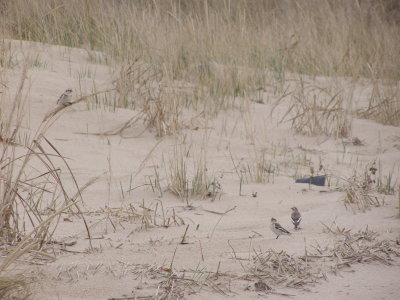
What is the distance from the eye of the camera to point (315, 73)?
796 cm

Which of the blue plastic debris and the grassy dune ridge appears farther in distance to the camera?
the grassy dune ridge

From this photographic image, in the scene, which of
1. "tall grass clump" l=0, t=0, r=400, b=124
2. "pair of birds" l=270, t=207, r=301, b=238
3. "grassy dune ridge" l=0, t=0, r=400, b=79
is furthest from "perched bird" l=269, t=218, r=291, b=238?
"grassy dune ridge" l=0, t=0, r=400, b=79

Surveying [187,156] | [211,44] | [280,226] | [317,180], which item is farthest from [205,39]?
[280,226]

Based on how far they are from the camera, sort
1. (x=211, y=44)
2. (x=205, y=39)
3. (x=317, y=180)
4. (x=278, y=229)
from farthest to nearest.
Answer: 1. (x=205, y=39)
2. (x=211, y=44)
3. (x=317, y=180)
4. (x=278, y=229)

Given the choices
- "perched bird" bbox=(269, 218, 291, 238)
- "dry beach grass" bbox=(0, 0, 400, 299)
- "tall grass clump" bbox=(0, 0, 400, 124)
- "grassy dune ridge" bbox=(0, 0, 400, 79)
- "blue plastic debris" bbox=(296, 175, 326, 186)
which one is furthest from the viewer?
"grassy dune ridge" bbox=(0, 0, 400, 79)

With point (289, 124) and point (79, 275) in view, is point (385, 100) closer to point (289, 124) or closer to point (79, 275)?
point (289, 124)

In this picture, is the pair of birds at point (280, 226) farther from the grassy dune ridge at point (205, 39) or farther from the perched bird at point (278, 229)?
the grassy dune ridge at point (205, 39)

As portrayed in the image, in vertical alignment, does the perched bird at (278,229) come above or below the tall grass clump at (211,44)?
below

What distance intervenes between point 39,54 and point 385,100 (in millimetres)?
3845

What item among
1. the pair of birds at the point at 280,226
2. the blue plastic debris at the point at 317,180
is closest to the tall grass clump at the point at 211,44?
the blue plastic debris at the point at 317,180

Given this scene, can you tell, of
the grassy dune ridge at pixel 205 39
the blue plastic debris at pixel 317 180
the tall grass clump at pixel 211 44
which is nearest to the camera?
the blue plastic debris at pixel 317 180

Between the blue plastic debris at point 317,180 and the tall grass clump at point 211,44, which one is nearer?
the blue plastic debris at point 317,180

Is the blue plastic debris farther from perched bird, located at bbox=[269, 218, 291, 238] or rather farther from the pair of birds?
perched bird, located at bbox=[269, 218, 291, 238]

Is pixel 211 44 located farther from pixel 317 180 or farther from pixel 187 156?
pixel 317 180
